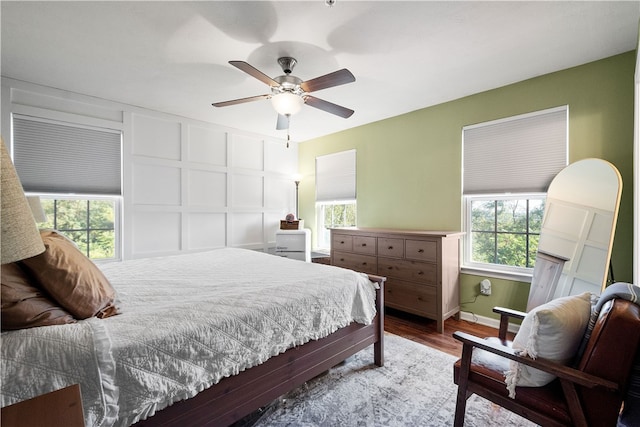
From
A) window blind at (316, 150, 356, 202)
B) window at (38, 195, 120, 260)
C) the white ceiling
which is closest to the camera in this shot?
the white ceiling

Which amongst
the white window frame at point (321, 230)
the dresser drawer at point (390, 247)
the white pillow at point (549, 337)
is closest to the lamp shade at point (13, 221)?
the white pillow at point (549, 337)

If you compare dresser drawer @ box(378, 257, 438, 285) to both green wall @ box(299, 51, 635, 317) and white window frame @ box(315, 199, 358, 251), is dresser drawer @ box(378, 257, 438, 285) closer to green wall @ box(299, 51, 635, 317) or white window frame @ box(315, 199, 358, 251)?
green wall @ box(299, 51, 635, 317)

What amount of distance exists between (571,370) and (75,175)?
4.43 meters

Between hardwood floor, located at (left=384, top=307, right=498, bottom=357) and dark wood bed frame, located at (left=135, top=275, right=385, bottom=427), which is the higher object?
dark wood bed frame, located at (left=135, top=275, right=385, bottom=427)

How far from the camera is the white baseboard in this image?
2824 mm

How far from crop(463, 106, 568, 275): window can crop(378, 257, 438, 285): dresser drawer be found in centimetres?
63

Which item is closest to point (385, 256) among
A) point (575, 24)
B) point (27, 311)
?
point (575, 24)

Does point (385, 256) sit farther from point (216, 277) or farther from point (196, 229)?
point (196, 229)

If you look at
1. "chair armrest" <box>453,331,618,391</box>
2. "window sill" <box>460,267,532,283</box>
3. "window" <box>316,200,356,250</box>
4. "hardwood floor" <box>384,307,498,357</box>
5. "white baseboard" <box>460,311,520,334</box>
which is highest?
"window" <box>316,200,356,250</box>

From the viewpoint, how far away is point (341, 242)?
379 cm

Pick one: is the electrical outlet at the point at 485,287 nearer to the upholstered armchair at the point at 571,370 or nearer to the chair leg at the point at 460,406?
the upholstered armchair at the point at 571,370

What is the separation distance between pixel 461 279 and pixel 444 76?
7.18ft

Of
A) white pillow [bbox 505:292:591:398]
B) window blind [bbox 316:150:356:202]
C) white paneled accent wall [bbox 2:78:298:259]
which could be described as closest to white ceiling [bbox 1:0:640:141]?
white paneled accent wall [bbox 2:78:298:259]

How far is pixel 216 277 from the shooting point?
2.05 m
